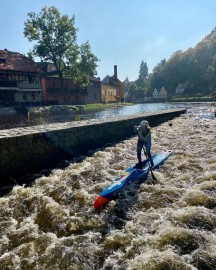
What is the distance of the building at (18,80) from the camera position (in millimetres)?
44406

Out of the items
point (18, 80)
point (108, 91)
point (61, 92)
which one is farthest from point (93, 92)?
point (18, 80)

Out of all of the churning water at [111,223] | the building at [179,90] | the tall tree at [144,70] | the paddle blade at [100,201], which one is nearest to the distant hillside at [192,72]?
the building at [179,90]

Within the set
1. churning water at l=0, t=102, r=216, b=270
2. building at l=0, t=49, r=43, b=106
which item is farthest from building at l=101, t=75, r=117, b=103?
churning water at l=0, t=102, r=216, b=270

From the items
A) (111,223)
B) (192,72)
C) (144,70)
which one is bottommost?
(111,223)

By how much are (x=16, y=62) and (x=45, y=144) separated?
43245 mm

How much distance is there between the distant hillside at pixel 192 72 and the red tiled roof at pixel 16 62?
216 ft

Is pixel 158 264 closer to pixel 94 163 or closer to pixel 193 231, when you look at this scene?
pixel 193 231

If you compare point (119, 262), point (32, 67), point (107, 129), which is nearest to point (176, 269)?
point (119, 262)

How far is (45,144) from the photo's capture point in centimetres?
1102

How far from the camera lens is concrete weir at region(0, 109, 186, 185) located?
936 cm

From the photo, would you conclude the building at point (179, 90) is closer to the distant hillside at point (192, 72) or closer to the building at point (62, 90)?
the distant hillside at point (192, 72)

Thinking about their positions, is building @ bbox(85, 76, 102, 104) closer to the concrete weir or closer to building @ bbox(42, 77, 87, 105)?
building @ bbox(42, 77, 87, 105)

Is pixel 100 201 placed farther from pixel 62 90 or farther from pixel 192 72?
pixel 192 72

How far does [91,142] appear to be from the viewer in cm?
1438
